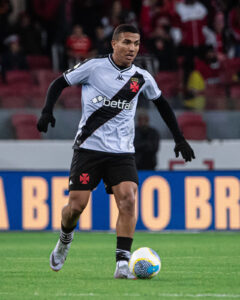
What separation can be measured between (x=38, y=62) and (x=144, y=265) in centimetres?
1052

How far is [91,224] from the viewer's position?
1370cm

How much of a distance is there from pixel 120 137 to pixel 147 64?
897cm

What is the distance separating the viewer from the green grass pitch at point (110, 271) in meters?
5.94

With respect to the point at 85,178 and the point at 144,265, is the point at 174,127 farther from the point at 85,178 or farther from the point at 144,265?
the point at 144,265

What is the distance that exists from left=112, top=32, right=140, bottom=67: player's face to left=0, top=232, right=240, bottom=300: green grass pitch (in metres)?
1.82

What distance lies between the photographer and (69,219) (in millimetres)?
7266

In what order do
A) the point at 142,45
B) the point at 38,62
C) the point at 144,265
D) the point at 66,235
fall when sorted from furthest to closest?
1. the point at 38,62
2. the point at 142,45
3. the point at 66,235
4. the point at 144,265

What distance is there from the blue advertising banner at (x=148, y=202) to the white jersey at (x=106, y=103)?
657 cm

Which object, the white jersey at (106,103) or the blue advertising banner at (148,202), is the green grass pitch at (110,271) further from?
the white jersey at (106,103)

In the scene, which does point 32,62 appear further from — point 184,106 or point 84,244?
point 84,244

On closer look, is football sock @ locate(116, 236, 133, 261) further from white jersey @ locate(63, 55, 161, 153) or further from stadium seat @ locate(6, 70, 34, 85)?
stadium seat @ locate(6, 70, 34, 85)

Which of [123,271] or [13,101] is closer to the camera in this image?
[123,271]

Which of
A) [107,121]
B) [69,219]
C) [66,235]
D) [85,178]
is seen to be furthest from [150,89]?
[66,235]

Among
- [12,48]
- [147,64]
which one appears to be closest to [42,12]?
[12,48]
